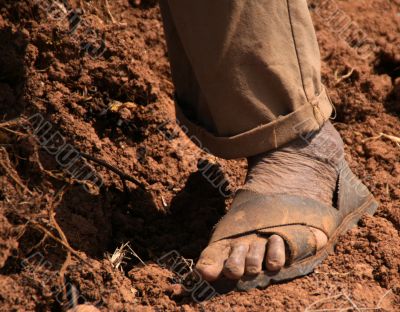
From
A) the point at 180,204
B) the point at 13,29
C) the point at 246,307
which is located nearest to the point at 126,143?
the point at 180,204

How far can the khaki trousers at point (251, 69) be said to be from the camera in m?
1.85

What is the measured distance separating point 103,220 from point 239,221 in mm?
525

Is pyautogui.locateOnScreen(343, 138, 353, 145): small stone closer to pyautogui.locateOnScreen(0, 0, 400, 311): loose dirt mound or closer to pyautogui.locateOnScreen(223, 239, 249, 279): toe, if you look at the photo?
pyautogui.locateOnScreen(0, 0, 400, 311): loose dirt mound

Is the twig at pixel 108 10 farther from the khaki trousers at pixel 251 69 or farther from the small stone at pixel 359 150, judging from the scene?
the small stone at pixel 359 150

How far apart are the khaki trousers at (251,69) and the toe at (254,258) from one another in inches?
12.2

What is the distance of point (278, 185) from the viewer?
2.09 metres

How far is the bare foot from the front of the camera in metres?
1.89

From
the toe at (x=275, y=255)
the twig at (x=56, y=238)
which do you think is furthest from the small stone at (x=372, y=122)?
the twig at (x=56, y=238)

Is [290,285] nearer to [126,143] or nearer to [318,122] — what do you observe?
[318,122]

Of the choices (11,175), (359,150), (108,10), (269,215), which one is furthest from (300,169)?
(108,10)

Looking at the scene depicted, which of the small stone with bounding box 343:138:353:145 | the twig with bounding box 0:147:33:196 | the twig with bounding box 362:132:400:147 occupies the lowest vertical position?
the twig with bounding box 362:132:400:147

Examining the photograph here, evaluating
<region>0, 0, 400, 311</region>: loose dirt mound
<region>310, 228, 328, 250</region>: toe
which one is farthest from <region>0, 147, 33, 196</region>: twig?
<region>310, 228, 328, 250</region>: toe

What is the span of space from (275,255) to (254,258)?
65 millimetres

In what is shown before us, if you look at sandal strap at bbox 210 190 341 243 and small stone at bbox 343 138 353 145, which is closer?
sandal strap at bbox 210 190 341 243
